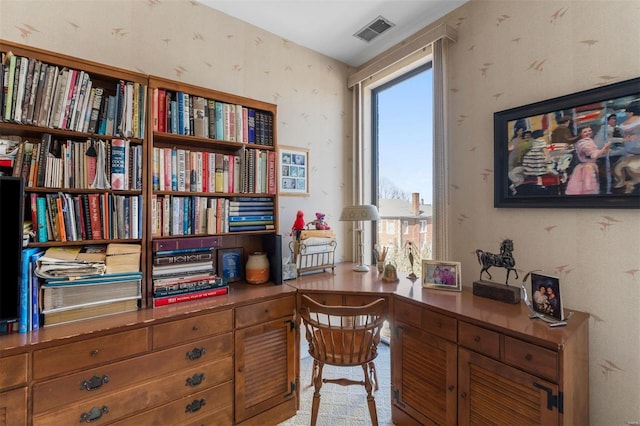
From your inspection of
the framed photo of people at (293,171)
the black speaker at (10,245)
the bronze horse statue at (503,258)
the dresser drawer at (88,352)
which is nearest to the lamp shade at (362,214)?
the framed photo of people at (293,171)

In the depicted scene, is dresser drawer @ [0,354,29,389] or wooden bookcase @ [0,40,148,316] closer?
dresser drawer @ [0,354,29,389]

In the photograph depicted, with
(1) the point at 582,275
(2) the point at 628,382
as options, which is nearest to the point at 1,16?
(1) the point at 582,275

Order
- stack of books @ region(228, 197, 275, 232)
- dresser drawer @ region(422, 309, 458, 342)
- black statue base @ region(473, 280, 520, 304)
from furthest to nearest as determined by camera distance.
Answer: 1. stack of books @ region(228, 197, 275, 232)
2. black statue base @ region(473, 280, 520, 304)
3. dresser drawer @ region(422, 309, 458, 342)

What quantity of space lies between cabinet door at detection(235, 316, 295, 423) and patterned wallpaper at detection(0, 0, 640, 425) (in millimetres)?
947

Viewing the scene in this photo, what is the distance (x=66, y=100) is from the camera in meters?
1.42

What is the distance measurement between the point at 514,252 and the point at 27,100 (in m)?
2.75

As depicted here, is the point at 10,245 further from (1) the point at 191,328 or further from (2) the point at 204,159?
(2) the point at 204,159

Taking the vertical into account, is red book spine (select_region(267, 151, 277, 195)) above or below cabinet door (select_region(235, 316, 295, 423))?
above

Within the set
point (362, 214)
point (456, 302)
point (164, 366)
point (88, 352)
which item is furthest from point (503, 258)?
point (88, 352)

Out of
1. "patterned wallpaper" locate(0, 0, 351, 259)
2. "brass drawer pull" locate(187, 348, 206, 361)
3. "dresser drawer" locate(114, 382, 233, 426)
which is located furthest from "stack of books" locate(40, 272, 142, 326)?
"patterned wallpaper" locate(0, 0, 351, 259)

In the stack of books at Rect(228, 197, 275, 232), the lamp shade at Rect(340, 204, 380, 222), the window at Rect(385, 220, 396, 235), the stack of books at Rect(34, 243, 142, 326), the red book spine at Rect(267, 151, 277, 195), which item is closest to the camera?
the stack of books at Rect(34, 243, 142, 326)

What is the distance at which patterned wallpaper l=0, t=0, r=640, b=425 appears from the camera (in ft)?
4.60

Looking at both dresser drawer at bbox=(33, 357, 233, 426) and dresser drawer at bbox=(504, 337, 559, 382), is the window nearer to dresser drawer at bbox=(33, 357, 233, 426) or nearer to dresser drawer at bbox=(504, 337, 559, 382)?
dresser drawer at bbox=(504, 337, 559, 382)

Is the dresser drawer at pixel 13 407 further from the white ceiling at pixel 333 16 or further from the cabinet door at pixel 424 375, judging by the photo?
the white ceiling at pixel 333 16
